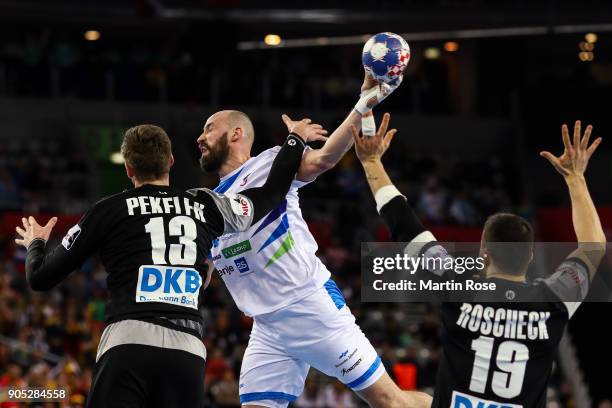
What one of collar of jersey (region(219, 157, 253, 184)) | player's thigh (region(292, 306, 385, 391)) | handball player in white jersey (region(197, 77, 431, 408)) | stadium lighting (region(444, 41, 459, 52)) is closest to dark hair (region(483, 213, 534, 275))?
handball player in white jersey (region(197, 77, 431, 408))

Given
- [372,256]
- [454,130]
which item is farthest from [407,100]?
[372,256]

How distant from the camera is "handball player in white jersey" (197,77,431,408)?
884cm

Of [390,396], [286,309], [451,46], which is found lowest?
[390,396]

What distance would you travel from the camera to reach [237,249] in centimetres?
882

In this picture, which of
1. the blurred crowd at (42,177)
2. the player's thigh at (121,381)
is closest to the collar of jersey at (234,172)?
the player's thigh at (121,381)

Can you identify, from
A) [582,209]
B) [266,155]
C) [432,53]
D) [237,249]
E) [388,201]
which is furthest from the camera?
[432,53]

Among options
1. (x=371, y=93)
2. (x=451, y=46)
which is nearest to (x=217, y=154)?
(x=371, y=93)

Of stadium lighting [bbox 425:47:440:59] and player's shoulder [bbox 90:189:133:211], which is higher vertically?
stadium lighting [bbox 425:47:440:59]

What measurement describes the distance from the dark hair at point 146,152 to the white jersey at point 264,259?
184 cm

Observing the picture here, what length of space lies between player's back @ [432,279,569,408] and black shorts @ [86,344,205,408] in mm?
1615

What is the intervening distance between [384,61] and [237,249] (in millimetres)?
1922

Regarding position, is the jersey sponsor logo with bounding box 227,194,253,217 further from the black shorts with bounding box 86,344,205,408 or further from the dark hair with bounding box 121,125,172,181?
the black shorts with bounding box 86,344,205,408

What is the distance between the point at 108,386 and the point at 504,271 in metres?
2.40

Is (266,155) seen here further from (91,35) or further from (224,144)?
(91,35)
